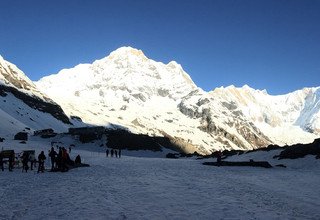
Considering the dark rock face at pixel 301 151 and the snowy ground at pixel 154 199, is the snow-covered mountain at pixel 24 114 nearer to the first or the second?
the dark rock face at pixel 301 151

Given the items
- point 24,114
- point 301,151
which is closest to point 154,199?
point 301,151

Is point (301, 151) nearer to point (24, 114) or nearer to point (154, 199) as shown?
point (154, 199)

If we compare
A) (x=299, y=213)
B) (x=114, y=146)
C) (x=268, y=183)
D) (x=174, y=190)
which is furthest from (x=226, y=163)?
(x=114, y=146)

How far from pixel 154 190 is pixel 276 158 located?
110 ft

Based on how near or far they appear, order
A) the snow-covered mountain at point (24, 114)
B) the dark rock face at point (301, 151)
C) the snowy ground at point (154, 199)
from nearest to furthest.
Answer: the snowy ground at point (154, 199)
the dark rock face at point (301, 151)
the snow-covered mountain at point (24, 114)

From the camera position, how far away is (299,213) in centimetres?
1761

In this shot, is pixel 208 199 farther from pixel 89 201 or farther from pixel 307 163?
pixel 307 163

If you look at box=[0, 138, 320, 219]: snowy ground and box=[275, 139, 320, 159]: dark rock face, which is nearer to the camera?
box=[0, 138, 320, 219]: snowy ground

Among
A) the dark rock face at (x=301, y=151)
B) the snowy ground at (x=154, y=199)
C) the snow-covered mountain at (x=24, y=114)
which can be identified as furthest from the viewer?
the snow-covered mountain at (x=24, y=114)

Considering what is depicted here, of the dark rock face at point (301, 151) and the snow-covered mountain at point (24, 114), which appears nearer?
the dark rock face at point (301, 151)

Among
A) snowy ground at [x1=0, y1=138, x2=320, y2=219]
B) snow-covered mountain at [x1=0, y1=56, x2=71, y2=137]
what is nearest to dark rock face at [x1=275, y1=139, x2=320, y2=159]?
snowy ground at [x1=0, y1=138, x2=320, y2=219]

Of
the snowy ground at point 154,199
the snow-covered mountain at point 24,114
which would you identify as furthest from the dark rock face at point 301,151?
the snow-covered mountain at point 24,114

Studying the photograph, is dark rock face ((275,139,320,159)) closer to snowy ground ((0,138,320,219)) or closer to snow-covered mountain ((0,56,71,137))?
snowy ground ((0,138,320,219))

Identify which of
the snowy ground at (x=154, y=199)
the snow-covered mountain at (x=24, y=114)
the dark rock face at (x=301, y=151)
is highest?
the snow-covered mountain at (x=24, y=114)
